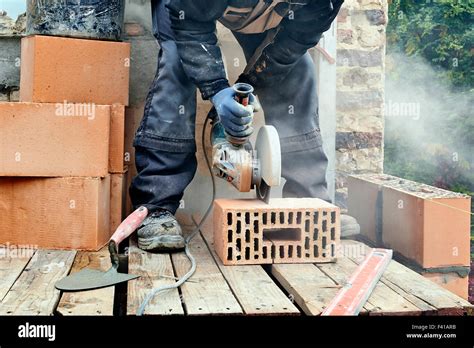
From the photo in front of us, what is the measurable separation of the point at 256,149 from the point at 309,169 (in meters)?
0.37

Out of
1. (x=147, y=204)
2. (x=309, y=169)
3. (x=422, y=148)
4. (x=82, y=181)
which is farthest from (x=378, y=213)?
(x=422, y=148)

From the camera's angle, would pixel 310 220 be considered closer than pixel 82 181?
Yes

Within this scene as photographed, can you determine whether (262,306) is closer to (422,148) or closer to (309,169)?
(309,169)

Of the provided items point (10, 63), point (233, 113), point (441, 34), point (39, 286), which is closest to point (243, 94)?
point (233, 113)

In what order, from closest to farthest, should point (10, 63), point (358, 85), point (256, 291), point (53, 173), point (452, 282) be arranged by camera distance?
point (256, 291), point (53, 173), point (452, 282), point (10, 63), point (358, 85)

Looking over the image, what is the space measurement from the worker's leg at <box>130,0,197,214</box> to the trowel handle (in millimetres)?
57

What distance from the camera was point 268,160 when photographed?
1847 mm

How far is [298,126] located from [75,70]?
83 centimetres

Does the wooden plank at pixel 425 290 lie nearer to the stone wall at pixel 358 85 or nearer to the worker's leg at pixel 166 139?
the worker's leg at pixel 166 139

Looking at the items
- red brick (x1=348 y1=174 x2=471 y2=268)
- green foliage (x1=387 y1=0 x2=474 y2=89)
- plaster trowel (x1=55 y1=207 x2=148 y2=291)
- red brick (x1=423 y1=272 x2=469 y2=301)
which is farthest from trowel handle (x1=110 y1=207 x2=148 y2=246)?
green foliage (x1=387 y1=0 x2=474 y2=89)

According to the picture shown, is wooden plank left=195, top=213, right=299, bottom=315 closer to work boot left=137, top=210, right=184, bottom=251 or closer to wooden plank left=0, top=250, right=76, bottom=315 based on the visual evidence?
work boot left=137, top=210, right=184, bottom=251

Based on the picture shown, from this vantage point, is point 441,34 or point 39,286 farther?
point 441,34

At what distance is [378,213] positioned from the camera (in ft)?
8.15

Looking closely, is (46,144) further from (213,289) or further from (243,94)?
(213,289)
